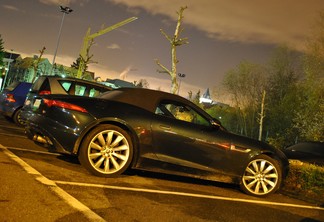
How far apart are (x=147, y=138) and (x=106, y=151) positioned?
0.64 meters

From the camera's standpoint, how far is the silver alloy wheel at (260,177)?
6.40 metres

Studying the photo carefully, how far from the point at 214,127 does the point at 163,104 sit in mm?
926

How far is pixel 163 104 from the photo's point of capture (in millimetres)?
6254

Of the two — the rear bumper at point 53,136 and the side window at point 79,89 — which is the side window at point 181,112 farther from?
the side window at point 79,89

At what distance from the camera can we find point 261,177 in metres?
6.48

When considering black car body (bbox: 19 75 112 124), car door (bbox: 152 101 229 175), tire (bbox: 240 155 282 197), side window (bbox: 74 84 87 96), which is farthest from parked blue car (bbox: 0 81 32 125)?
tire (bbox: 240 155 282 197)

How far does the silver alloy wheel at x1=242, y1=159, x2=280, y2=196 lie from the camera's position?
21.0 feet

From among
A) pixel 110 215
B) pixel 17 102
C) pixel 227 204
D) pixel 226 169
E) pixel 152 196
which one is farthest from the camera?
pixel 17 102

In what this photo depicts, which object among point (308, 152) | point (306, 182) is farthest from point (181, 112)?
point (308, 152)

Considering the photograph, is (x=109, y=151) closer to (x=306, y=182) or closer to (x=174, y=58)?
(x=306, y=182)

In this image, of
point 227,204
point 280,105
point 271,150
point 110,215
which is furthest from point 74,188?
point 280,105

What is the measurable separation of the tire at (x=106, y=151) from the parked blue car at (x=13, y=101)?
22.7 ft

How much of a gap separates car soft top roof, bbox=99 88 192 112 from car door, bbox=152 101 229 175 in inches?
4.4

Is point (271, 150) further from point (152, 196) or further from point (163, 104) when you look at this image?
point (152, 196)
